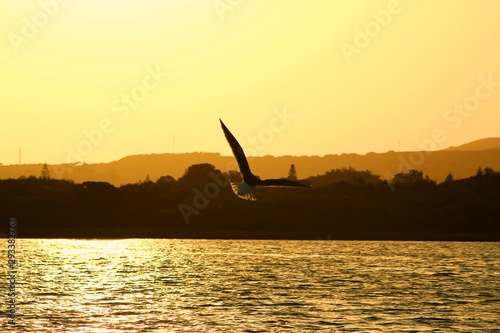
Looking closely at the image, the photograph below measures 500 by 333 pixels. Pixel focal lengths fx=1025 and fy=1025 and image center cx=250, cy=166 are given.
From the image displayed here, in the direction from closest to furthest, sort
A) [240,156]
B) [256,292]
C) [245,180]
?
1. [240,156]
2. [245,180]
3. [256,292]

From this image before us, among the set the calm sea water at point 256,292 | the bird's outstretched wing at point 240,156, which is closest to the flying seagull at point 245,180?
the bird's outstretched wing at point 240,156

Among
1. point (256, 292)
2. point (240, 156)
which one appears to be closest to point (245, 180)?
point (240, 156)

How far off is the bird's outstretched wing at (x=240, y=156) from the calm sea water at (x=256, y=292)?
785 inches

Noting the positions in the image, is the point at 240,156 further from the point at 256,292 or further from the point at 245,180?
the point at 256,292

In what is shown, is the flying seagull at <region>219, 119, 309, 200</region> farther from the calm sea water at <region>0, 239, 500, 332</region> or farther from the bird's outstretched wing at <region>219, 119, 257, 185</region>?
the calm sea water at <region>0, 239, 500, 332</region>

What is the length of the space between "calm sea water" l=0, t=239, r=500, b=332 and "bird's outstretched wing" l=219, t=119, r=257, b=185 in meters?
19.9

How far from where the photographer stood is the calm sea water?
64.4 metres

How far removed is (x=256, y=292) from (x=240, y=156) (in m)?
48.2

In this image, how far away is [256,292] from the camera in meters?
87.9

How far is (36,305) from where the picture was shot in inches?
2916

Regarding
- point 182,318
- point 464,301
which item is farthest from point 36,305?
point 464,301

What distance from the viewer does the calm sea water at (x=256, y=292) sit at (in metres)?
64.4

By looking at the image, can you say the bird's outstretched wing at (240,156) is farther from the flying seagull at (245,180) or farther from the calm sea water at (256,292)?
the calm sea water at (256,292)

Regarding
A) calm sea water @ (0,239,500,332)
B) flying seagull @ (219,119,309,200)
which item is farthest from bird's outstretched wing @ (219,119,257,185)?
calm sea water @ (0,239,500,332)
